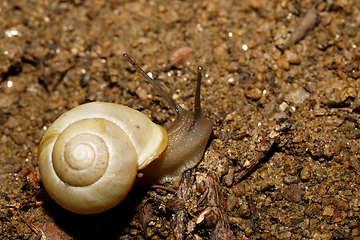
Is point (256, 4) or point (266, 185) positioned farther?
point (256, 4)

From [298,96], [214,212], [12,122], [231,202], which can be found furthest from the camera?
[12,122]

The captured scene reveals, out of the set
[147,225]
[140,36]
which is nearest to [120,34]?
[140,36]

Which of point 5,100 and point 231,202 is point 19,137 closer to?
point 5,100

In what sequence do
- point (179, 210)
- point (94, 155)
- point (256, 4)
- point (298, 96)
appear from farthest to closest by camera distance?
point (256, 4) < point (298, 96) < point (179, 210) < point (94, 155)

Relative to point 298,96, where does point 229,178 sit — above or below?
below

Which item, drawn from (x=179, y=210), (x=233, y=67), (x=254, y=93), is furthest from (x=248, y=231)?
(x=233, y=67)

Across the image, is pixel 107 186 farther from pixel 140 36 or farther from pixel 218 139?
pixel 140 36

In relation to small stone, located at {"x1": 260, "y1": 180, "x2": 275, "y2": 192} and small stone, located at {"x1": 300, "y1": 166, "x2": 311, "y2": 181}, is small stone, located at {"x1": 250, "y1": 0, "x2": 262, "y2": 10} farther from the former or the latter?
small stone, located at {"x1": 260, "y1": 180, "x2": 275, "y2": 192}
